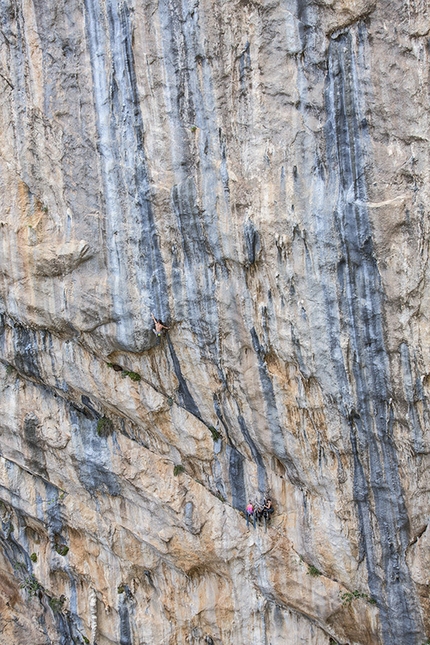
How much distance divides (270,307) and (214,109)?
342 cm

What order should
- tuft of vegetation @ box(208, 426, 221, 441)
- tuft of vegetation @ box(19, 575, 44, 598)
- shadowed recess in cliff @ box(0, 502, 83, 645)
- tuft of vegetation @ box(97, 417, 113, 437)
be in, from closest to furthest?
tuft of vegetation @ box(208, 426, 221, 441)
tuft of vegetation @ box(97, 417, 113, 437)
shadowed recess in cliff @ box(0, 502, 83, 645)
tuft of vegetation @ box(19, 575, 44, 598)

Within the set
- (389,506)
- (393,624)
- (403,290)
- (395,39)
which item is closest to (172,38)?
(395,39)

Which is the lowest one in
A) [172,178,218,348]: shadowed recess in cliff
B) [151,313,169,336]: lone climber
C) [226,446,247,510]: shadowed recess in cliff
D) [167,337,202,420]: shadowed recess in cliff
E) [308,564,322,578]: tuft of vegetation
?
[308,564,322,578]: tuft of vegetation

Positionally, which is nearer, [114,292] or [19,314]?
[114,292]

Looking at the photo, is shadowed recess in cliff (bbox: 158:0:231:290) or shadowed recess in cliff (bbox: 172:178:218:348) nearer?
shadowed recess in cliff (bbox: 158:0:231:290)

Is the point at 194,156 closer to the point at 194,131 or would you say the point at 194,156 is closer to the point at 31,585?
the point at 194,131

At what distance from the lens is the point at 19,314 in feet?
39.5

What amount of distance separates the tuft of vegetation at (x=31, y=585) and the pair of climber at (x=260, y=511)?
22.4ft

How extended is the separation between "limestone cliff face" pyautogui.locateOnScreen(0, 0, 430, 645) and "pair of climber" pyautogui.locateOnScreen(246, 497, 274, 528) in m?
0.26

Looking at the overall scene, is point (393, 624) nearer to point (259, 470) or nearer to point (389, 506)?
point (389, 506)

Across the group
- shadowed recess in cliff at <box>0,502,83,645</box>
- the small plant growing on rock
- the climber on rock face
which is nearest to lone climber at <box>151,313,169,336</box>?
the small plant growing on rock

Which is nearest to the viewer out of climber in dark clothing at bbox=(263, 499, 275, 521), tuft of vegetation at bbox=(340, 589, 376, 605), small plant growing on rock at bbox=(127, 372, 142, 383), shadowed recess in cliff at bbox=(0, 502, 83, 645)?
tuft of vegetation at bbox=(340, 589, 376, 605)

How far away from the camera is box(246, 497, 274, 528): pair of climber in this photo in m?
11.8

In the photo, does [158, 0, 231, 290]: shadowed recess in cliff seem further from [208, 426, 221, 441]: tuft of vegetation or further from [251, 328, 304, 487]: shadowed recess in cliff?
[208, 426, 221, 441]: tuft of vegetation
